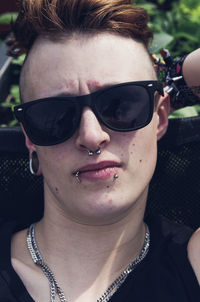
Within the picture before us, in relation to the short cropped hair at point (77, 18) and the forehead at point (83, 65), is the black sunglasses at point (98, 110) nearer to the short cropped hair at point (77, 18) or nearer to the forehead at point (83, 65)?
the forehead at point (83, 65)

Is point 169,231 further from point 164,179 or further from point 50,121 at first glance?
point 50,121

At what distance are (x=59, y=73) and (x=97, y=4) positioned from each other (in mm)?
462

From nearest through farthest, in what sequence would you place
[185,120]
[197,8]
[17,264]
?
[17,264]
[185,120]
[197,8]

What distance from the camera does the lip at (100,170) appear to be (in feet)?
6.99

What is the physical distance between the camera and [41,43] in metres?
2.35

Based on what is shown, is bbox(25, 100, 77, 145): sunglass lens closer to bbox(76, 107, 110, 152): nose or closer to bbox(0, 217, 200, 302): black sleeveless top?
bbox(76, 107, 110, 152): nose

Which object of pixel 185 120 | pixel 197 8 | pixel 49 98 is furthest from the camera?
pixel 197 8

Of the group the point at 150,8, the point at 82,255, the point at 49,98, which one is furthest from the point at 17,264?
the point at 150,8

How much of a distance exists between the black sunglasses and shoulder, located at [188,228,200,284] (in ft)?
2.42

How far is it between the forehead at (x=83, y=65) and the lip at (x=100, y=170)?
0.37 metres

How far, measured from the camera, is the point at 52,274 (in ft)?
7.82

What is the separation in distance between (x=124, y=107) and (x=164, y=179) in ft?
2.67

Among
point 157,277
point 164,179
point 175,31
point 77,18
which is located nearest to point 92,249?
point 157,277

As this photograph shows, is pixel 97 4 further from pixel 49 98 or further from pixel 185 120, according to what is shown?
pixel 185 120
